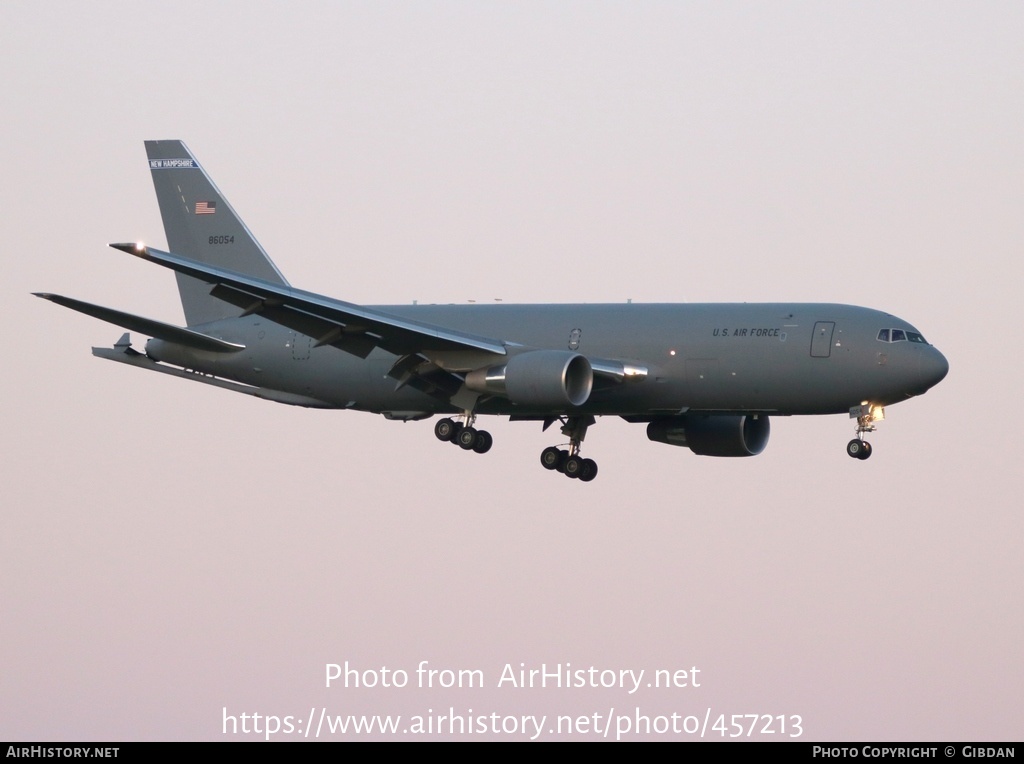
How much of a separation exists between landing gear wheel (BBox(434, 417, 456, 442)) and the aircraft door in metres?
11.9

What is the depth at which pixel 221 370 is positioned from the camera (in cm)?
6153

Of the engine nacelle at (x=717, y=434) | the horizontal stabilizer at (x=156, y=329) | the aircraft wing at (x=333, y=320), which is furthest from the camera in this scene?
the engine nacelle at (x=717, y=434)

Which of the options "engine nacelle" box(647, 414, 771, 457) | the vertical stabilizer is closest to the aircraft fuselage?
the vertical stabilizer

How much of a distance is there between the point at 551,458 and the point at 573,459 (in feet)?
2.43

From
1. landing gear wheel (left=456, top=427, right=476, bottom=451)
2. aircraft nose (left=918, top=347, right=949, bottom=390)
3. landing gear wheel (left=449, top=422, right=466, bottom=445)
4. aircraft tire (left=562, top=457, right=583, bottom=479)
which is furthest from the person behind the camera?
aircraft tire (left=562, top=457, right=583, bottom=479)

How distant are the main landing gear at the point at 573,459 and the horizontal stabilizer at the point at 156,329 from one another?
10.8 metres

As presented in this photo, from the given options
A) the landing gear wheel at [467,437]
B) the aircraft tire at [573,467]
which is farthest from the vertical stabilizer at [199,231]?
the aircraft tire at [573,467]

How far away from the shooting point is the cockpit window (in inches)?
2072

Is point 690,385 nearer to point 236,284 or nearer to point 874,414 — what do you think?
point 874,414

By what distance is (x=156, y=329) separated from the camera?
5941 centimetres

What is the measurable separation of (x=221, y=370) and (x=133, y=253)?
582 inches

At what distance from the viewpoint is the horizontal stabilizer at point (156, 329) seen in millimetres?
55125

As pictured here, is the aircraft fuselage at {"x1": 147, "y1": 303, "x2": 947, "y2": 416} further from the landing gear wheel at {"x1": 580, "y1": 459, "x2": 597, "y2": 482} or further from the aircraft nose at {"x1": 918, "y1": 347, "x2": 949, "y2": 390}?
the landing gear wheel at {"x1": 580, "y1": 459, "x2": 597, "y2": 482}

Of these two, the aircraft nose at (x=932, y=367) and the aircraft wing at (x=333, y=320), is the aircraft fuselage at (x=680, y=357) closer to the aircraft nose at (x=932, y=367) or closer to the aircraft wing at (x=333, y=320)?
the aircraft nose at (x=932, y=367)
